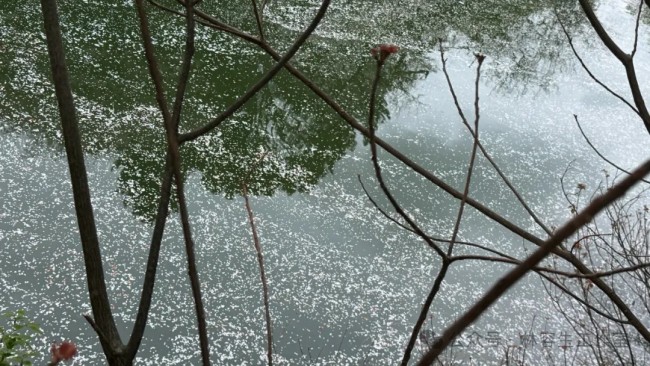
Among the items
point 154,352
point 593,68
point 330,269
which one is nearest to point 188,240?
point 154,352

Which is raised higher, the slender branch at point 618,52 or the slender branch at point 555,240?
the slender branch at point 618,52

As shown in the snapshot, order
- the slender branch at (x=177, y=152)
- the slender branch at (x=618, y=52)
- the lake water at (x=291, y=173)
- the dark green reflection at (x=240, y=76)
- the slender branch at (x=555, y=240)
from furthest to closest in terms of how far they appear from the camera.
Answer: the dark green reflection at (x=240, y=76) → the lake water at (x=291, y=173) → the slender branch at (x=618, y=52) → the slender branch at (x=177, y=152) → the slender branch at (x=555, y=240)

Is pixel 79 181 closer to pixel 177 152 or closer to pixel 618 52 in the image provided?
pixel 177 152

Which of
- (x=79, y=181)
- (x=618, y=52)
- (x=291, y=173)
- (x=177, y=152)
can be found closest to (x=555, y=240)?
(x=177, y=152)

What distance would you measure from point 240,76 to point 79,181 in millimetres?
3328

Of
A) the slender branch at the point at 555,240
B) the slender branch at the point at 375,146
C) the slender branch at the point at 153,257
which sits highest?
the slender branch at the point at 375,146

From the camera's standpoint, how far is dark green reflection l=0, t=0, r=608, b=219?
3062 mm

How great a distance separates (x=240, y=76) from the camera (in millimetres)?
3725

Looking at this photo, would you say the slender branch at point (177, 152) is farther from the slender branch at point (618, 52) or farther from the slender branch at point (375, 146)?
the slender branch at point (618, 52)

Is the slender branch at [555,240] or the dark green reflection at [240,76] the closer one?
the slender branch at [555,240]

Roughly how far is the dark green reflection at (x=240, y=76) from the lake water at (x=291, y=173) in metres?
0.01

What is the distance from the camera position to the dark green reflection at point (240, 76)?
306 centimetres

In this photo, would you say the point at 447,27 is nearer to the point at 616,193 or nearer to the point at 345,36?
the point at 345,36

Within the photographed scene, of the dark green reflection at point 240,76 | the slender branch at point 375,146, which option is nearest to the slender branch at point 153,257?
the slender branch at point 375,146
